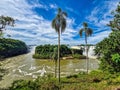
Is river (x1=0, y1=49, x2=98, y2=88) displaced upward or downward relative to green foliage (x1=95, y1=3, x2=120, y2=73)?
downward

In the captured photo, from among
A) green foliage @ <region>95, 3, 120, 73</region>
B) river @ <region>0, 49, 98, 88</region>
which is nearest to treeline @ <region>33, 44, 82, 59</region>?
river @ <region>0, 49, 98, 88</region>

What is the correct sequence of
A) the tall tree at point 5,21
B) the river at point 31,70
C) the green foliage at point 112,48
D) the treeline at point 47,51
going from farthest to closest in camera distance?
the treeline at point 47,51 < the river at point 31,70 < the green foliage at point 112,48 < the tall tree at point 5,21

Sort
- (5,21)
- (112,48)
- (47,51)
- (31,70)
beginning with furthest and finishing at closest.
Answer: (47,51)
(31,70)
(112,48)
(5,21)

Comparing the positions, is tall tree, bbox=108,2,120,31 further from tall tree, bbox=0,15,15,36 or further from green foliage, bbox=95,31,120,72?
tall tree, bbox=0,15,15,36

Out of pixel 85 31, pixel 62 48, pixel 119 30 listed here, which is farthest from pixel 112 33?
pixel 62 48

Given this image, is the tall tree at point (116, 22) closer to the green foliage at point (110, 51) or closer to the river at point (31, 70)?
the green foliage at point (110, 51)

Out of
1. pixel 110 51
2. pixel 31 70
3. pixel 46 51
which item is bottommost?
pixel 31 70

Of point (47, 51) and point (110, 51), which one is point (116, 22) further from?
point (47, 51)

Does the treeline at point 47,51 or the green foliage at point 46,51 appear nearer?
the green foliage at point 46,51

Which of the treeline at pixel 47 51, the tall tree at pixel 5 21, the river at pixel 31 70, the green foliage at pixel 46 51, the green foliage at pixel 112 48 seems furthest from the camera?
the treeline at pixel 47 51

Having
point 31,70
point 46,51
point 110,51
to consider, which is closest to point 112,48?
point 110,51

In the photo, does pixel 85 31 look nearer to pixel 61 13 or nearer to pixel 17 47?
pixel 61 13

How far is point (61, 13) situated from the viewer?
39.3 m

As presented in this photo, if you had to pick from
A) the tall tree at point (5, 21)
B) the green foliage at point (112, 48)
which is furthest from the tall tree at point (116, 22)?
the tall tree at point (5, 21)
